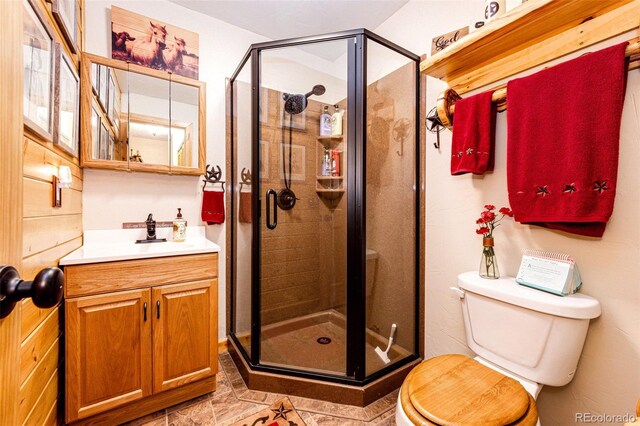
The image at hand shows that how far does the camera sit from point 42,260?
3.50 ft

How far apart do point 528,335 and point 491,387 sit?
254 mm

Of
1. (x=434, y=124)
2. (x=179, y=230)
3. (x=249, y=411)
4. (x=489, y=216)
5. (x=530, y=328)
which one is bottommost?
(x=249, y=411)

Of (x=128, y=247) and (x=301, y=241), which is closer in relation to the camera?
(x=128, y=247)

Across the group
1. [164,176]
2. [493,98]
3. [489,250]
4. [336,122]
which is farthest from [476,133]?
[164,176]

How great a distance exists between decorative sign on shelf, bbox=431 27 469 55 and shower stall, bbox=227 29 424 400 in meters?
0.12

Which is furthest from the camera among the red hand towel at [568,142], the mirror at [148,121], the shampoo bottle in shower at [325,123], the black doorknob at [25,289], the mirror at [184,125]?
the shampoo bottle in shower at [325,123]

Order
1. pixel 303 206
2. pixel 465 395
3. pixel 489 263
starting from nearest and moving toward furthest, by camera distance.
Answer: pixel 465 395 → pixel 489 263 → pixel 303 206

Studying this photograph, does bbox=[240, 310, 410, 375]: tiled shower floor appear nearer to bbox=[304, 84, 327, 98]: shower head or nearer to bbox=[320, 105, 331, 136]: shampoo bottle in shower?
bbox=[320, 105, 331, 136]: shampoo bottle in shower

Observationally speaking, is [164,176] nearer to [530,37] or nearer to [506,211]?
[506,211]

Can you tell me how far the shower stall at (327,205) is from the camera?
5.20 feet

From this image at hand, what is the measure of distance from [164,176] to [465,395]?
6.71 feet

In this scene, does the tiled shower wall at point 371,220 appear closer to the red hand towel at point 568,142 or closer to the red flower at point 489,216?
the red flower at point 489,216

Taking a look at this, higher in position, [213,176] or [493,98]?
[493,98]

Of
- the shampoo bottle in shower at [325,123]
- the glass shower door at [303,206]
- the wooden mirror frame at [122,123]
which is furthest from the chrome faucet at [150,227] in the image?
the shampoo bottle in shower at [325,123]
